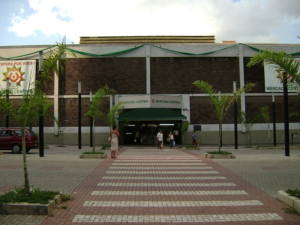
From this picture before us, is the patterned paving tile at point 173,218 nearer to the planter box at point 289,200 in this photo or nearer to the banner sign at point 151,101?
the planter box at point 289,200

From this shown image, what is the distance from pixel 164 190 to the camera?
10008 millimetres

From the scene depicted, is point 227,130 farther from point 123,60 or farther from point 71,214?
point 71,214

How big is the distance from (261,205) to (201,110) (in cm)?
2876

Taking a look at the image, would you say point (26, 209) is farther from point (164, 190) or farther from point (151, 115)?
point (151, 115)

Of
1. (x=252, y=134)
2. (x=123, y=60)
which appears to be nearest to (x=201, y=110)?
(x=252, y=134)

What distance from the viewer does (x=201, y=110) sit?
3669cm

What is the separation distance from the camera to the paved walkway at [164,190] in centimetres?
708

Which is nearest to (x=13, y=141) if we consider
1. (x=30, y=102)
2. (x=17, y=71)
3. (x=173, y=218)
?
(x=30, y=102)

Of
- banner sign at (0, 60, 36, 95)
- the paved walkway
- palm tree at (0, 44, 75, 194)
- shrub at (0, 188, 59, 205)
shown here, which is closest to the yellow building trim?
banner sign at (0, 60, 36, 95)

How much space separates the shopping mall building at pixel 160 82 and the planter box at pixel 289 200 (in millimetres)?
27871

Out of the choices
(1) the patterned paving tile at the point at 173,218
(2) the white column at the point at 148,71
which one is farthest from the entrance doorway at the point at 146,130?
(1) the patterned paving tile at the point at 173,218

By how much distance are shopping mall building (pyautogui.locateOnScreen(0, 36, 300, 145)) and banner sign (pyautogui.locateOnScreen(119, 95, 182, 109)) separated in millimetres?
971

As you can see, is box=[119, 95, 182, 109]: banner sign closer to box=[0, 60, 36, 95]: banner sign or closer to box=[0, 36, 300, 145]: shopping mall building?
box=[0, 36, 300, 145]: shopping mall building

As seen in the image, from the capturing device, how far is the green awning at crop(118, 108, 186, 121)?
32.8 metres
